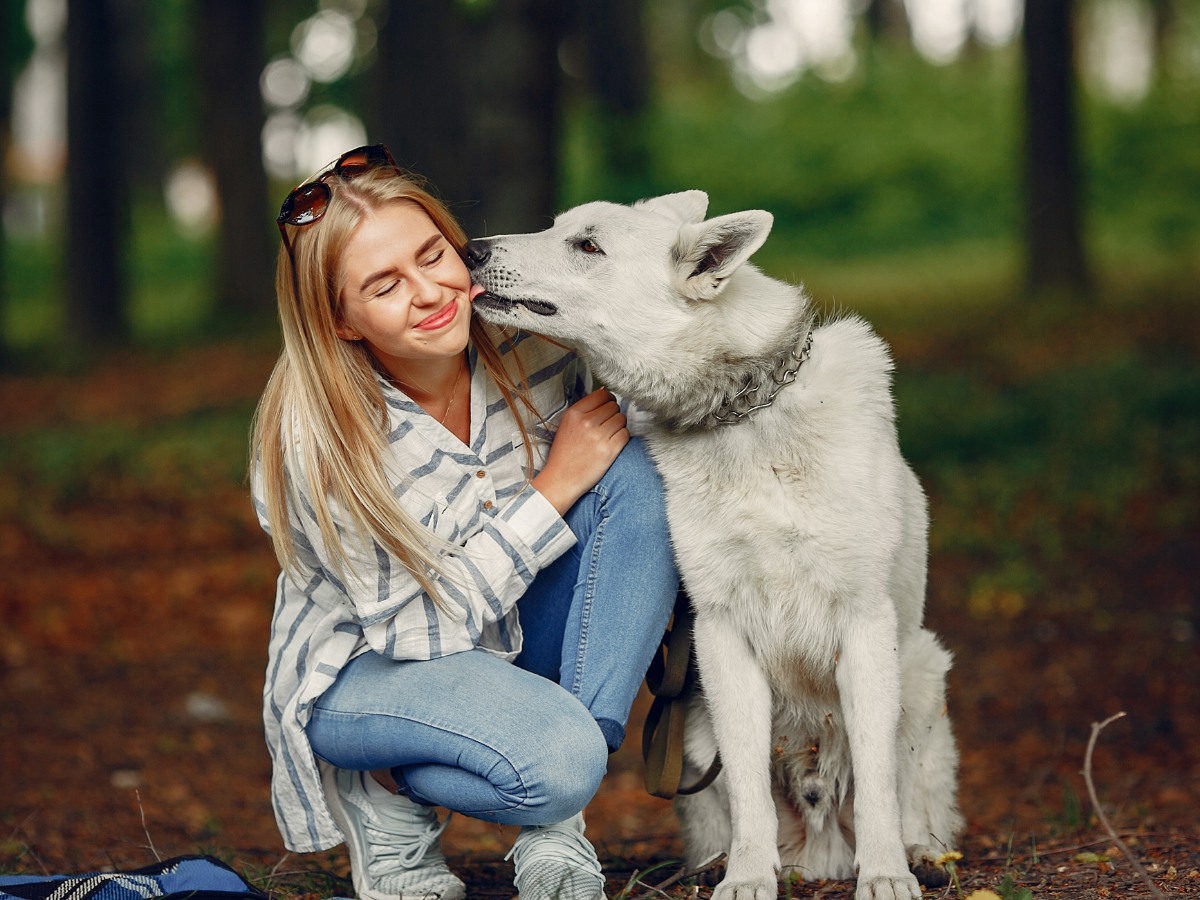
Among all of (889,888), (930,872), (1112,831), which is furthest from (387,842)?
(1112,831)

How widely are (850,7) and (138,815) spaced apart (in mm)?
23755

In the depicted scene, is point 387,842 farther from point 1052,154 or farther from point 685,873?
point 1052,154

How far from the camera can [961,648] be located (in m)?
5.68

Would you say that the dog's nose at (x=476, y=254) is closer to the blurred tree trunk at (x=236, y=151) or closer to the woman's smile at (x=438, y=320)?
the woman's smile at (x=438, y=320)

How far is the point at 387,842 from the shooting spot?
3.03 m

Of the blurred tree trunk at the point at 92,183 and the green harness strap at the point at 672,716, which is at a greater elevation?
the blurred tree trunk at the point at 92,183

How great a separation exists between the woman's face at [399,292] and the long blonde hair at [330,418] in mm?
33

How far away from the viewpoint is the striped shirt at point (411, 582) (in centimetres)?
285

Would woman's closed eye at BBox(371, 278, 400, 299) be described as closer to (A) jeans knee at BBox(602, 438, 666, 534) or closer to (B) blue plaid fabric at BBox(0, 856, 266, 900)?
(A) jeans knee at BBox(602, 438, 666, 534)

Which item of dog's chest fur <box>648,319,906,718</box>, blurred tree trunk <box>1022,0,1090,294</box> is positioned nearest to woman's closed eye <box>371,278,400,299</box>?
dog's chest fur <box>648,319,906,718</box>

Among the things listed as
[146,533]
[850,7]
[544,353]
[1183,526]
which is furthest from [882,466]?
[850,7]

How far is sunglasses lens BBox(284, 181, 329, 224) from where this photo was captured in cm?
292

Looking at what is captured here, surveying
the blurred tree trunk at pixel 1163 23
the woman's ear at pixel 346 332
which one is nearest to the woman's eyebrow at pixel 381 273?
the woman's ear at pixel 346 332

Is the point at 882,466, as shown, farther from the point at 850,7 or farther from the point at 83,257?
the point at 850,7
